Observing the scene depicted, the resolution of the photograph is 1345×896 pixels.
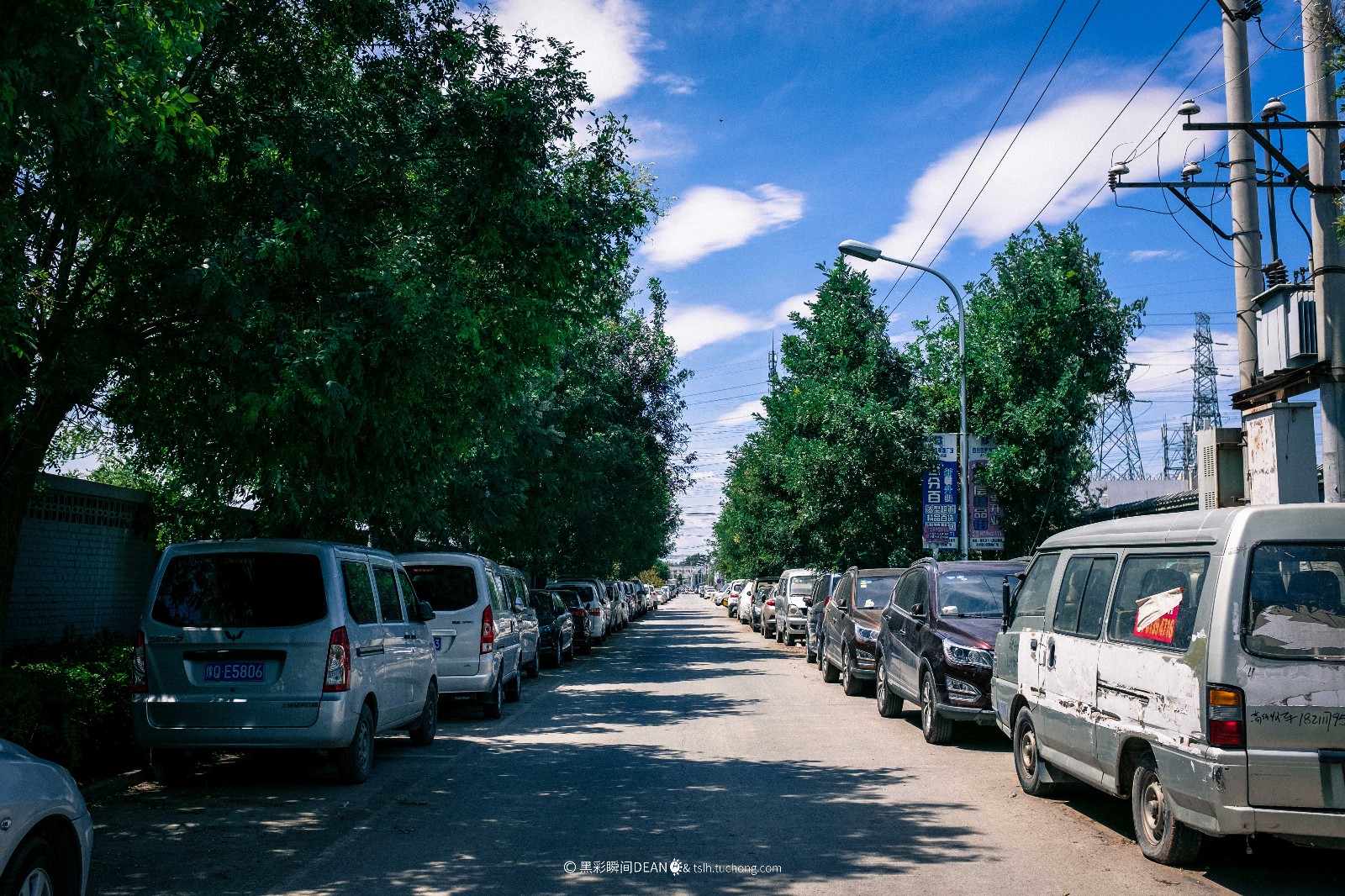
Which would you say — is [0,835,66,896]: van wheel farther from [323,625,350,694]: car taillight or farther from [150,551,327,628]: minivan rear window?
[150,551,327,628]: minivan rear window

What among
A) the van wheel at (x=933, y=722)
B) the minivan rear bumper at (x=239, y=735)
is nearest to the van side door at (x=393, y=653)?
the minivan rear bumper at (x=239, y=735)

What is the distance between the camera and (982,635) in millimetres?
11625

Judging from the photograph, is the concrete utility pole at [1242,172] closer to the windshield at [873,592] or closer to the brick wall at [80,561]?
the windshield at [873,592]

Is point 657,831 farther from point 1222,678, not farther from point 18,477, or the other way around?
point 18,477

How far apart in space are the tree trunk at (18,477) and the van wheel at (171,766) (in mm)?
1858

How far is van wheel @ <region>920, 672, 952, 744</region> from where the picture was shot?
1147cm

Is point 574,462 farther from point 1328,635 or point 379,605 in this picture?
point 1328,635

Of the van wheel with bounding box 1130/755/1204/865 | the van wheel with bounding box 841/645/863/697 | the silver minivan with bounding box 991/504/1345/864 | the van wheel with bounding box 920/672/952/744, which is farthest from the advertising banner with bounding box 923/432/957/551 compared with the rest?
the van wheel with bounding box 1130/755/1204/865

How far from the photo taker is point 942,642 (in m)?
11.6

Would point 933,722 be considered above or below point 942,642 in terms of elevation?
below

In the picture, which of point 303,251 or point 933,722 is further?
point 933,722

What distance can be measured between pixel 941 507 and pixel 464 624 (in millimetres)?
11908

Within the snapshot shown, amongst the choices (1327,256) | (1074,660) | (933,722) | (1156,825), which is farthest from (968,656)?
(1327,256)

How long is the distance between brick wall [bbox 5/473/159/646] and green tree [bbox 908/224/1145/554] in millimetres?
15480
